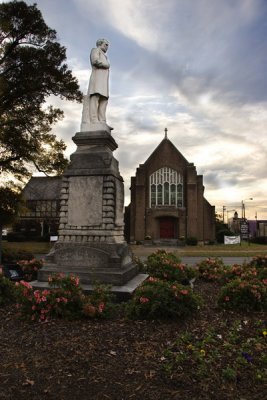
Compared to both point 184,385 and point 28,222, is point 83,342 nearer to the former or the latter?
point 184,385

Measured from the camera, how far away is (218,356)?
4.10m

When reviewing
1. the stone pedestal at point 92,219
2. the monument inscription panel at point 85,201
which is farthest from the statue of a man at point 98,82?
the monument inscription panel at point 85,201

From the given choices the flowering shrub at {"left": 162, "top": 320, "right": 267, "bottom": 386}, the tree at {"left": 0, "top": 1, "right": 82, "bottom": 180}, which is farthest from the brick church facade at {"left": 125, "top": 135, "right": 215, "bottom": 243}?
the flowering shrub at {"left": 162, "top": 320, "right": 267, "bottom": 386}

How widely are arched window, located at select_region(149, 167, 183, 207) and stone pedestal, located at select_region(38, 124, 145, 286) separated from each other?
1235 inches

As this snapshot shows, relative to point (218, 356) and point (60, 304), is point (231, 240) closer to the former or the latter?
point (60, 304)

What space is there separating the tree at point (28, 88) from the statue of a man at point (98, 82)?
9648 mm

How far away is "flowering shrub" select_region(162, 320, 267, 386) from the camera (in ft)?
12.2

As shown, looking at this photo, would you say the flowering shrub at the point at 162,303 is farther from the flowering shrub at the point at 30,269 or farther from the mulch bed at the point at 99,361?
the flowering shrub at the point at 30,269

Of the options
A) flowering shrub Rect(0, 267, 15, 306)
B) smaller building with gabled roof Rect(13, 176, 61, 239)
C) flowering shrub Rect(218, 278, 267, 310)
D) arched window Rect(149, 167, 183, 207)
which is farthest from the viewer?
smaller building with gabled roof Rect(13, 176, 61, 239)

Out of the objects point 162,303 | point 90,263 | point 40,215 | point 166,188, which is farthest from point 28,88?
point 40,215

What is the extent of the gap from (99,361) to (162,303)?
5.38 feet

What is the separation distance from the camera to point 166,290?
18.5 feet

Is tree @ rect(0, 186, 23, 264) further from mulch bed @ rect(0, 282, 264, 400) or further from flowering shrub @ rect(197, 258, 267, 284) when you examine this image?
mulch bed @ rect(0, 282, 264, 400)

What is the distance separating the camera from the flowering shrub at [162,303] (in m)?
5.41
